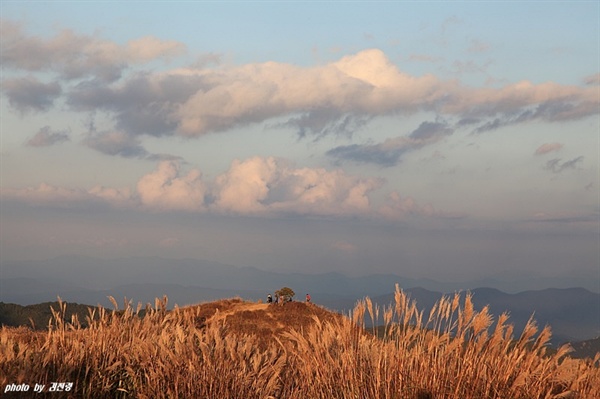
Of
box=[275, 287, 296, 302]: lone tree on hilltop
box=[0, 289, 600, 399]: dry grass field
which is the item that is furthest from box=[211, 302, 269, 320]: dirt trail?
box=[0, 289, 600, 399]: dry grass field

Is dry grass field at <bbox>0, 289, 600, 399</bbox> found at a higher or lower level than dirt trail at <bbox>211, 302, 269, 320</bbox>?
higher

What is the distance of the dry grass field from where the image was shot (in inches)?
370

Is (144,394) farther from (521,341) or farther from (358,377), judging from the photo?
(521,341)

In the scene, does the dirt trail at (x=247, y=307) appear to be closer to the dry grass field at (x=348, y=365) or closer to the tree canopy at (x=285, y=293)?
the tree canopy at (x=285, y=293)

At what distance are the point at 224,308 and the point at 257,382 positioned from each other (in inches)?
1418

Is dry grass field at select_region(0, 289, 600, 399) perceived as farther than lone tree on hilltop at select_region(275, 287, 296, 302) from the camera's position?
No

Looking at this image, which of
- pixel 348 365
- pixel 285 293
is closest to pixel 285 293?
pixel 285 293

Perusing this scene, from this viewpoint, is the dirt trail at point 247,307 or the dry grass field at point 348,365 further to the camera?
the dirt trail at point 247,307

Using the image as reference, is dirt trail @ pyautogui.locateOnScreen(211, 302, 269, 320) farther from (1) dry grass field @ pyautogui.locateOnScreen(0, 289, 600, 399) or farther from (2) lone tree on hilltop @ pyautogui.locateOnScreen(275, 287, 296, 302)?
(1) dry grass field @ pyautogui.locateOnScreen(0, 289, 600, 399)

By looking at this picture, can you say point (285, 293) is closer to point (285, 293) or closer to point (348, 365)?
point (285, 293)

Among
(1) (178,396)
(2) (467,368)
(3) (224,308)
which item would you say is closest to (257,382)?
(1) (178,396)

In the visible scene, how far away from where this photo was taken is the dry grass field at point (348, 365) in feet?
30.8

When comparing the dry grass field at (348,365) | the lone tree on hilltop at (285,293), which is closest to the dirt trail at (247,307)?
the lone tree on hilltop at (285,293)

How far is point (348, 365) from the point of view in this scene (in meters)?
10.2
